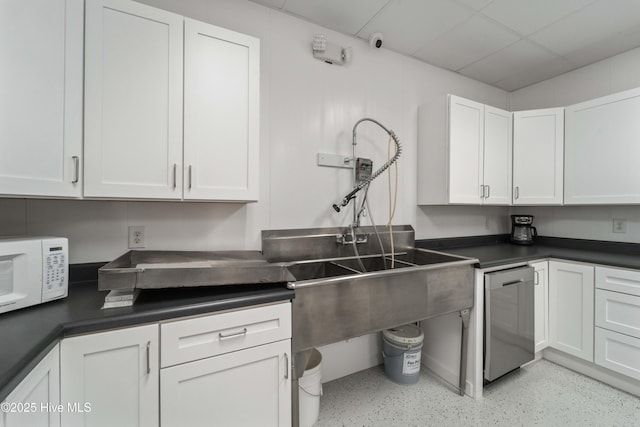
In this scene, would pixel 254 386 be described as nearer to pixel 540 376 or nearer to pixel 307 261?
pixel 307 261

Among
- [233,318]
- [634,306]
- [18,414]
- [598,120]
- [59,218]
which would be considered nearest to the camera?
[18,414]

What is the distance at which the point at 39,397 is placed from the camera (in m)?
0.76

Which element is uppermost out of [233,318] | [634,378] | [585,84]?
[585,84]

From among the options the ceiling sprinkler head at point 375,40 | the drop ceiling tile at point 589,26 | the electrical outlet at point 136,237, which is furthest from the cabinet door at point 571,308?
the electrical outlet at point 136,237

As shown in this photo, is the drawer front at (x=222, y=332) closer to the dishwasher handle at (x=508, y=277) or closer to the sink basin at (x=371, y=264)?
the sink basin at (x=371, y=264)

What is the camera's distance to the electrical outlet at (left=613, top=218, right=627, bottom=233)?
7.21 ft

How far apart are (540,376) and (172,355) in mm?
2496

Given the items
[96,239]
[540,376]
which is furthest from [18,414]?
[540,376]

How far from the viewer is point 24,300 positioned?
95 cm

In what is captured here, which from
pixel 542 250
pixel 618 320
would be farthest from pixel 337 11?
pixel 618 320

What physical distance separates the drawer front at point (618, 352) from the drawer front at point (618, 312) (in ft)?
0.15

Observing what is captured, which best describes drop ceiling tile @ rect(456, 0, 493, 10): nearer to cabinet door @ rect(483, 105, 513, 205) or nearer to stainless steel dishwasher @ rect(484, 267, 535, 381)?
cabinet door @ rect(483, 105, 513, 205)

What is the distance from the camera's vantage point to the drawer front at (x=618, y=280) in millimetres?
1716

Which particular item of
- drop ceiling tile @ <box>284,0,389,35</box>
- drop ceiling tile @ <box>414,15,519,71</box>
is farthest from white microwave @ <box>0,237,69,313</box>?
drop ceiling tile @ <box>414,15,519,71</box>
